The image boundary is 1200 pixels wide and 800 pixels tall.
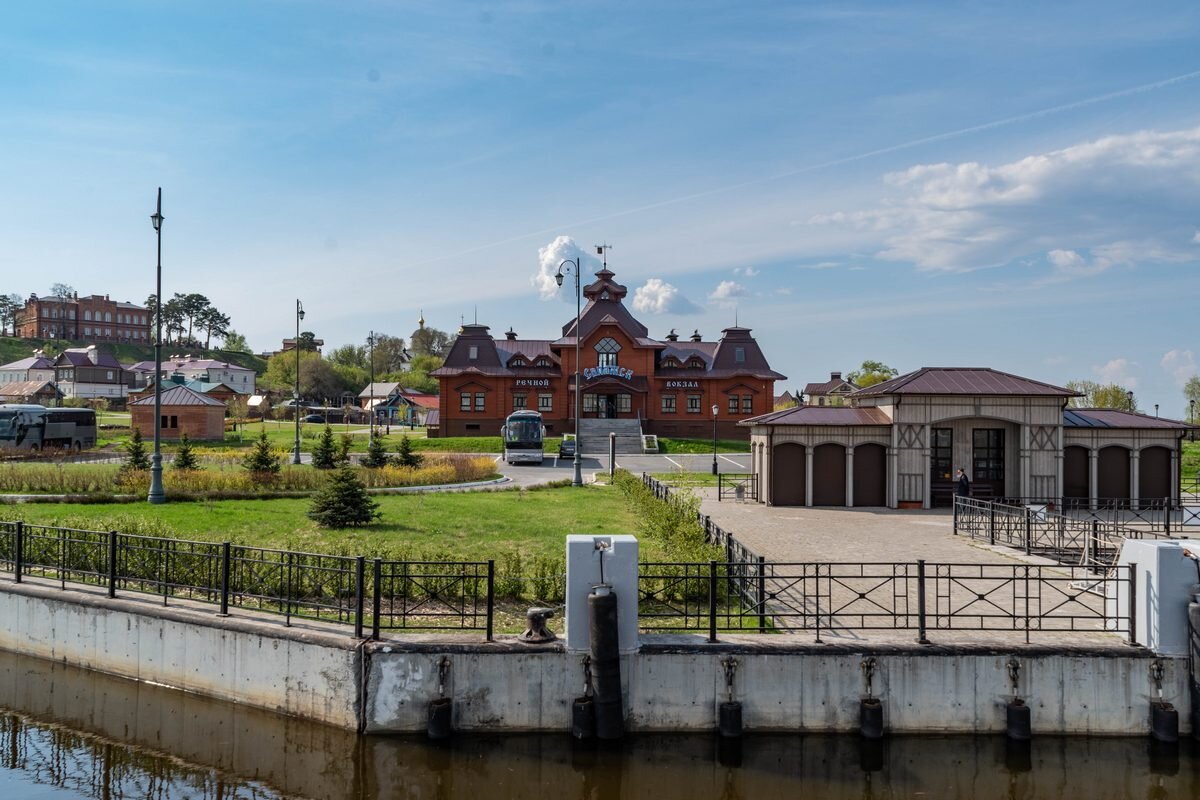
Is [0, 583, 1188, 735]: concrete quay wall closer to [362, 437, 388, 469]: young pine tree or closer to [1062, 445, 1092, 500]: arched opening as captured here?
[1062, 445, 1092, 500]: arched opening

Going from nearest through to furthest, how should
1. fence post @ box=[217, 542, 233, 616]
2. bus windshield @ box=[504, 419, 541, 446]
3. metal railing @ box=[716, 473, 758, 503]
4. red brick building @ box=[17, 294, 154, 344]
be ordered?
1. fence post @ box=[217, 542, 233, 616]
2. metal railing @ box=[716, 473, 758, 503]
3. bus windshield @ box=[504, 419, 541, 446]
4. red brick building @ box=[17, 294, 154, 344]

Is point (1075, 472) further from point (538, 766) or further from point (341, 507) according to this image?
point (538, 766)

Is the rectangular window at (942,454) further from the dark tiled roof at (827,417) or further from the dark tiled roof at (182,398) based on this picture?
the dark tiled roof at (182,398)

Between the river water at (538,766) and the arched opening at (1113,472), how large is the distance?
17.9 metres

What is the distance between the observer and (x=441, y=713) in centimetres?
1005

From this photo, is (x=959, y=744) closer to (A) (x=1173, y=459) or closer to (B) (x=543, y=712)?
(B) (x=543, y=712)

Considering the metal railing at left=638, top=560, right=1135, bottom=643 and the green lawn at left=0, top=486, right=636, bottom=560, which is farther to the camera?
the green lawn at left=0, top=486, right=636, bottom=560

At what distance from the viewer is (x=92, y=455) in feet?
132

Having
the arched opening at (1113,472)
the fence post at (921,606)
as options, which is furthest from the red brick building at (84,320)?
the fence post at (921,606)

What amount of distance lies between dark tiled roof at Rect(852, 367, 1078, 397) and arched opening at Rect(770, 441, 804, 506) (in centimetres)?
329

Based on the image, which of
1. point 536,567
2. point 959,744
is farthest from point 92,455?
point 959,744

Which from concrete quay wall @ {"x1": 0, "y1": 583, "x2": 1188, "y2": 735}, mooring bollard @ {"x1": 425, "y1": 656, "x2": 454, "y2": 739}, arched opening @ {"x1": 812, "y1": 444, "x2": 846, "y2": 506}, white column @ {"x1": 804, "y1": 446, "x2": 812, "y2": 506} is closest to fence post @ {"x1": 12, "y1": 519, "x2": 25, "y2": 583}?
concrete quay wall @ {"x1": 0, "y1": 583, "x2": 1188, "y2": 735}

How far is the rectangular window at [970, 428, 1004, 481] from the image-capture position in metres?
25.6

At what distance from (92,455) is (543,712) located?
38.6 metres
